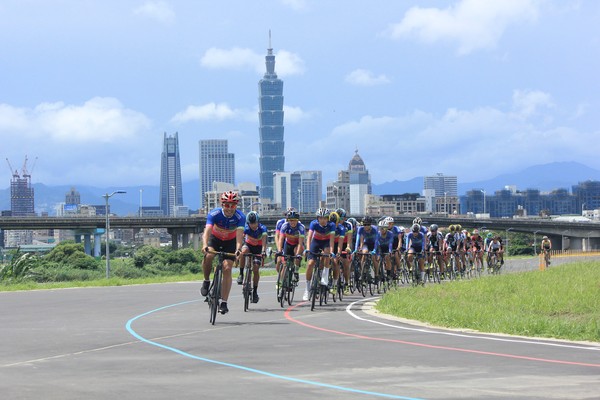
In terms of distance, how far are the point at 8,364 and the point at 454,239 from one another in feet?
90.6

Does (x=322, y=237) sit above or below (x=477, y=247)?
above

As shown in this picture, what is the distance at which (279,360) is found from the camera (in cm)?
1254

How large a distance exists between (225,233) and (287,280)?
16.3 ft

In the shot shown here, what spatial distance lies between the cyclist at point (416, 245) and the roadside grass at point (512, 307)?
288 centimetres

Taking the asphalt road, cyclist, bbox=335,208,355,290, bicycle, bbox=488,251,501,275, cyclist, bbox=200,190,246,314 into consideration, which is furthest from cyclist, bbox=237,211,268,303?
bicycle, bbox=488,251,501,275

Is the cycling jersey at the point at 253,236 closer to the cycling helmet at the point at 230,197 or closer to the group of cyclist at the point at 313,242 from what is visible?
the group of cyclist at the point at 313,242

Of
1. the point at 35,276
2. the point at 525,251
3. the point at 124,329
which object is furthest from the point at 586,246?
the point at 124,329

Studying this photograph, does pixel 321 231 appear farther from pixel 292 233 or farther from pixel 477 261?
pixel 477 261

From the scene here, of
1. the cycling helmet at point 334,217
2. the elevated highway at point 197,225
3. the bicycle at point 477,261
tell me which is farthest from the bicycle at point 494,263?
the elevated highway at point 197,225

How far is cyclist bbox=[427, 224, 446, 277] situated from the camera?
35.2 m

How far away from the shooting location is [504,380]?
415 inches

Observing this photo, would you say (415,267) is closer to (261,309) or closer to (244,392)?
(261,309)

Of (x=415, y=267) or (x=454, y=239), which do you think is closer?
(x=415, y=267)

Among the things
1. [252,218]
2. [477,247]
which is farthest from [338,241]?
[477,247]
